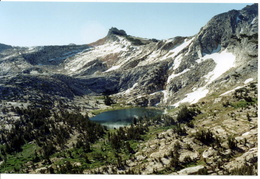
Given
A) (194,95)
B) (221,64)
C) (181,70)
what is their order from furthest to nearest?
(181,70)
(221,64)
(194,95)

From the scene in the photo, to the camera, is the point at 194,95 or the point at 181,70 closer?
the point at 194,95

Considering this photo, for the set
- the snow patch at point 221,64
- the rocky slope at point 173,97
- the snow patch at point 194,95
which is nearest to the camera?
the rocky slope at point 173,97

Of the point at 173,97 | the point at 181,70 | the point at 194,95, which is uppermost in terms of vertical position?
the point at 181,70

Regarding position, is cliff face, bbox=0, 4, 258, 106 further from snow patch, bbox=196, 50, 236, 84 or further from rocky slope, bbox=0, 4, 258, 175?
rocky slope, bbox=0, 4, 258, 175

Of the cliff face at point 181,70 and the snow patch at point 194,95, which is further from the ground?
the cliff face at point 181,70

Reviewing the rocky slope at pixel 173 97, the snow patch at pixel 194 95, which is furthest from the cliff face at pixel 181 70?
the rocky slope at pixel 173 97

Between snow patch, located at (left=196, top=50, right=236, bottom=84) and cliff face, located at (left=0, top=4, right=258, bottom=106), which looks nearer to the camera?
cliff face, located at (left=0, top=4, right=258, bottom=106)

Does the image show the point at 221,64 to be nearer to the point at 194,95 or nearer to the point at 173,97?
the point at 194,95

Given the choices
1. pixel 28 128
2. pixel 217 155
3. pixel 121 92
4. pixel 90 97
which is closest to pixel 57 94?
pixel 90 97

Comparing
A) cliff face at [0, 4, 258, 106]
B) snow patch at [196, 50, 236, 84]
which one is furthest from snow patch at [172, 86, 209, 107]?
snow patch at [196, 50, 236, 84]

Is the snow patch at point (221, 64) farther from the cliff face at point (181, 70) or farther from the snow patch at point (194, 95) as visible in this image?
the snow patch at point (194, 95)

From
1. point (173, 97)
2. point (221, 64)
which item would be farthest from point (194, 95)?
point (221, 64)
